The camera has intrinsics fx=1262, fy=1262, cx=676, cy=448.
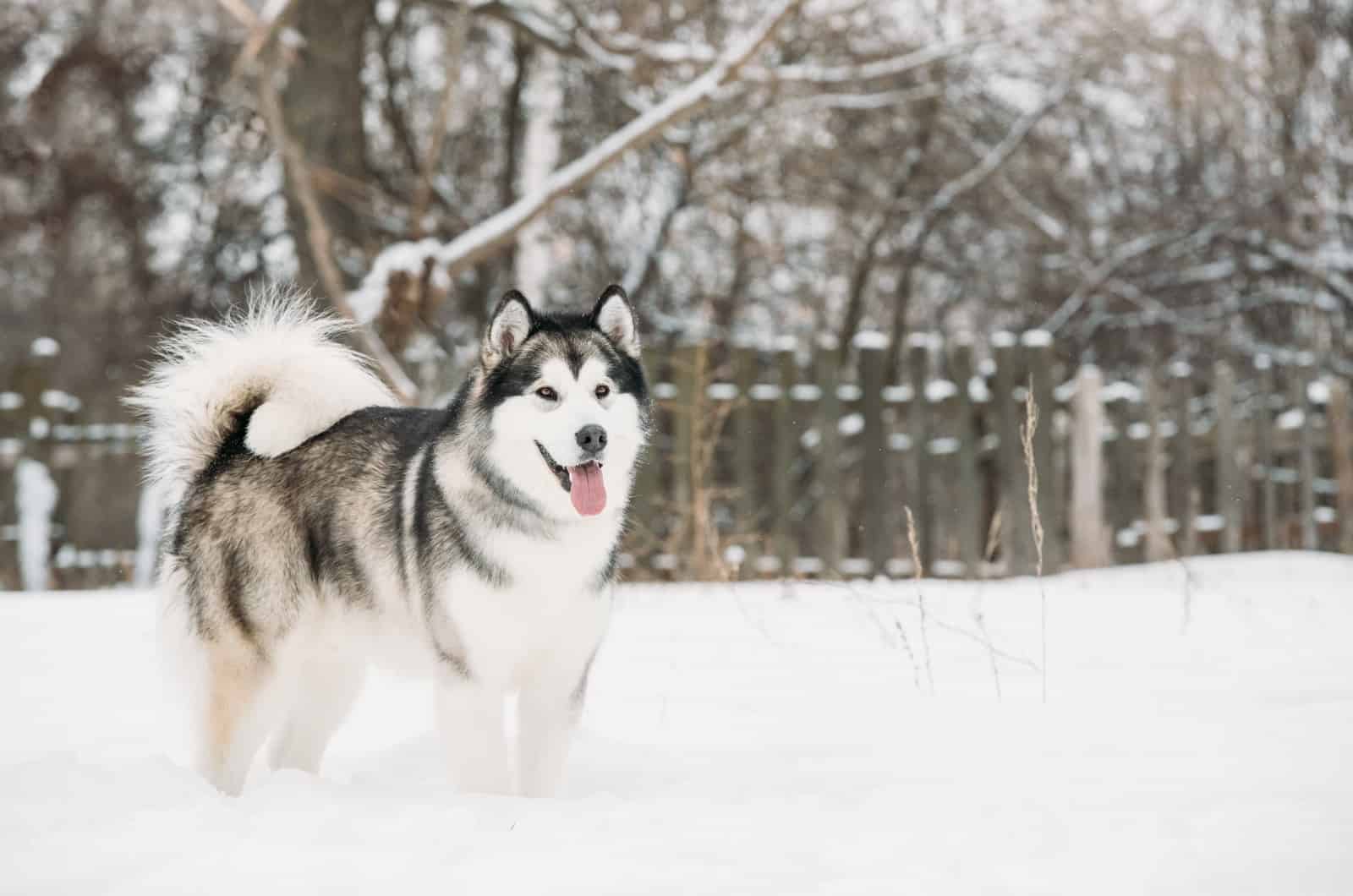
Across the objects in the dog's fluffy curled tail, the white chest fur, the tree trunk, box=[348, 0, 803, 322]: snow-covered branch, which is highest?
the tree trunk

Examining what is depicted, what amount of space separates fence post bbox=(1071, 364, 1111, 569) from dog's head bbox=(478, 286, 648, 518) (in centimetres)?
571

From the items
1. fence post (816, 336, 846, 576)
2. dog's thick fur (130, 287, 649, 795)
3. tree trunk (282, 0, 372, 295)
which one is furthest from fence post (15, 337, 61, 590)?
dog's thick fur (130, 287, 649, 795)

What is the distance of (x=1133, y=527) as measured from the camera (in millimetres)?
8461

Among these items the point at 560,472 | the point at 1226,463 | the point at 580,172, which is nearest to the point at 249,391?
the point at 560,472

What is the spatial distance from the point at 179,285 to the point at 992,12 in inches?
324

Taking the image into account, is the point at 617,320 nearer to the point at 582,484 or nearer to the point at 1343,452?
the point at 582,484

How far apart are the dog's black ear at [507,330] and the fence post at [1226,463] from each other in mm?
6639

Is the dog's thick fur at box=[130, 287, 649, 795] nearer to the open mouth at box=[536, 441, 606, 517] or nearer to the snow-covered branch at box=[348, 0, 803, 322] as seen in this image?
the open mouth at box=[536, 441, 606, 517]

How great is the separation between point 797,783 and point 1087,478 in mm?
5901

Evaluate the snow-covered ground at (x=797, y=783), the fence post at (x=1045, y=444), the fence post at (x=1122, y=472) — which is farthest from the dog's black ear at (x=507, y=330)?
the fence post at (x=1122, y=472)

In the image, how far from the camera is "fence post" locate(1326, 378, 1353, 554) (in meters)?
8.88

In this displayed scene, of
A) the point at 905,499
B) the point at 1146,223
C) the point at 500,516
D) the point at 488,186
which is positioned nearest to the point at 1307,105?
the point at 1146,223

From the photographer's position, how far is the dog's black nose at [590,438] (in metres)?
2.88

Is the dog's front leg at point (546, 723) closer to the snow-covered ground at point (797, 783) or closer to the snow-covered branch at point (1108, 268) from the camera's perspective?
the snow-covered ground at point (797, 783)
